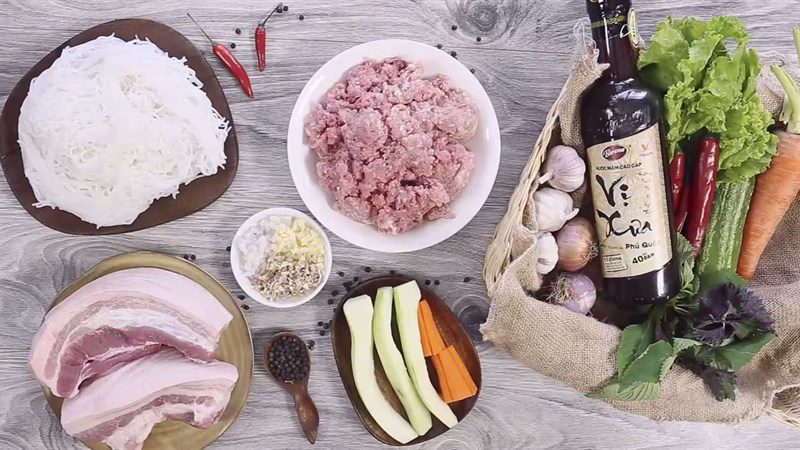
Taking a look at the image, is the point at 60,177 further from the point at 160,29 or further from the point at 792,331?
the point at 792,331

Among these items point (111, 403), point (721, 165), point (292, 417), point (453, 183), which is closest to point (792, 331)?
point (721, 165)

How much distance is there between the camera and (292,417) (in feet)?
6.61

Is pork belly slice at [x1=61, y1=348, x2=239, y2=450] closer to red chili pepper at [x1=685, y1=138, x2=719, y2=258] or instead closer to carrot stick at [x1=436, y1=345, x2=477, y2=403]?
carrot stick at [x1=436, y1=345, x2=477, y2=403]

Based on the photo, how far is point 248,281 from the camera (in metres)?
1.86

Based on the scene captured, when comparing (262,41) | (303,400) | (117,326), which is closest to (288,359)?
(303,400)

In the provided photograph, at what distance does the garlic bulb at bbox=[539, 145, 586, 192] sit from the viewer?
1710mm

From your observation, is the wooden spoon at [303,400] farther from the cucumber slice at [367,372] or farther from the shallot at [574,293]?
the shallot at [574,293]

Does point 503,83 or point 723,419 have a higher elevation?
point 503,83

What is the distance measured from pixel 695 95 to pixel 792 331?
2.37 ft

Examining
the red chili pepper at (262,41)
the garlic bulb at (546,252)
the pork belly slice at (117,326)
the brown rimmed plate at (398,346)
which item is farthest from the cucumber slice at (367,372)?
the red chili pepper at (262,41)

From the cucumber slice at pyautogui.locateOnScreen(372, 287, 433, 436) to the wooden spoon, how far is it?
24cm

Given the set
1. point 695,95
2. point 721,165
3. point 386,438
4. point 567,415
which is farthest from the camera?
point 567,415

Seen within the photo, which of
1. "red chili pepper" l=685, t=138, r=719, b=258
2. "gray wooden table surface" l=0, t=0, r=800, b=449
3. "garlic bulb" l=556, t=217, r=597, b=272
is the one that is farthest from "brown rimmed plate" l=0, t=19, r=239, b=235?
"red chili pepper" l=685, t=138, r=719, b=258

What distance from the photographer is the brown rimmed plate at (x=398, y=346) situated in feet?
→ 6.31
